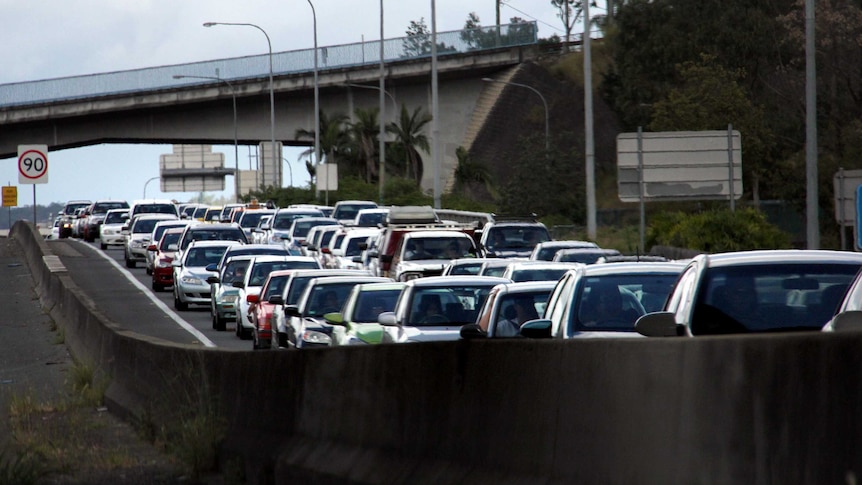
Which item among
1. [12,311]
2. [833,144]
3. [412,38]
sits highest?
[412,38]

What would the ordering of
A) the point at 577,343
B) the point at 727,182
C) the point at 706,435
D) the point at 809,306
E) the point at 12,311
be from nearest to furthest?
the point at 706,435, the point at 577,343, the point at 809,306, the point at 12,311, the point at 727,182

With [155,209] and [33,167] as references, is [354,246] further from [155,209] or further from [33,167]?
[155,209]

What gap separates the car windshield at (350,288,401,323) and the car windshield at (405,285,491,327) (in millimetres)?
1454

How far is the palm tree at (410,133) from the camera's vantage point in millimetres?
84375

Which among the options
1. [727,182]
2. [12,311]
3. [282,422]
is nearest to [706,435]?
[282,422]

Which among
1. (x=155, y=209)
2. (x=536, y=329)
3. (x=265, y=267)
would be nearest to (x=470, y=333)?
(x=536, y=329)

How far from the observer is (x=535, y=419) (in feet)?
21.8

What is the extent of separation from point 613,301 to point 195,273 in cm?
2251

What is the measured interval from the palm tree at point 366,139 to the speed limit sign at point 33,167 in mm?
49583

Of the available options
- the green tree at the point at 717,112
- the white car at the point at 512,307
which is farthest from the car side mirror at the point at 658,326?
the green tree at the point at 717,112

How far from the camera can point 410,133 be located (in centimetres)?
8538

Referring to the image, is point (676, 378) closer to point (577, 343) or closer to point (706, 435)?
point (706, 435)

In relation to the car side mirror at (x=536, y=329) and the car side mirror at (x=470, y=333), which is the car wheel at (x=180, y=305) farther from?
the car side mirror at (x=536, y=329)

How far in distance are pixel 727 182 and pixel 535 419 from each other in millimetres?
32799
